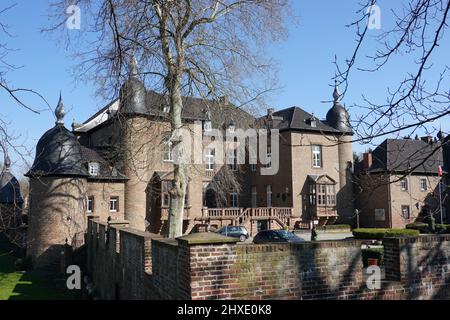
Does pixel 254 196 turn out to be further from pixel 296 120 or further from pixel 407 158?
pixel 407 158

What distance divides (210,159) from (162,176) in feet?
25.0

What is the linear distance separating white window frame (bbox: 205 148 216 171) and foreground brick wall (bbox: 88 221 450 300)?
3099 cm

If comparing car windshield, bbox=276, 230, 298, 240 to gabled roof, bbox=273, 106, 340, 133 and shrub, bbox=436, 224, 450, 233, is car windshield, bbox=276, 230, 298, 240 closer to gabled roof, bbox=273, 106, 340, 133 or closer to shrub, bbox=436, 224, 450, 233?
gabled roof, bbox=273, 106, 340, 133

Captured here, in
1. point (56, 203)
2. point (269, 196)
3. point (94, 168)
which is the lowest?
point (56, 203)

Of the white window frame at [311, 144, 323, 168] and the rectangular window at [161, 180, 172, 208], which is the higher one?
the white window frame at [311, 144, 323, 168]

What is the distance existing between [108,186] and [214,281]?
90.2ft

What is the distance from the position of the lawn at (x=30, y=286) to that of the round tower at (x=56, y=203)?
5.98 feet

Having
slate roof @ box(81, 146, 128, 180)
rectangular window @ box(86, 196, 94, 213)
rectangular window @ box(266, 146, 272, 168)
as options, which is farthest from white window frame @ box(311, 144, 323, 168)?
rectangular window @ box(86, 196, 94, 213)

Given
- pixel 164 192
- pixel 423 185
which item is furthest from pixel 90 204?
pixel 423 185

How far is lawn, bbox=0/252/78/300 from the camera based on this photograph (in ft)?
65.6

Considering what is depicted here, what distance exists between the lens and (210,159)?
41.7 meters

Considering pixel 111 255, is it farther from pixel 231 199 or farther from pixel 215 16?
pixel 231 199

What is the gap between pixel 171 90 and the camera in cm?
1672

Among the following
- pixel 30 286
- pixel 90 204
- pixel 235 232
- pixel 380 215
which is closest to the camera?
pixel 30 286
